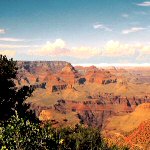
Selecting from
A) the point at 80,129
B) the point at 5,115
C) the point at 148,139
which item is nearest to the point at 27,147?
the point at 5,115

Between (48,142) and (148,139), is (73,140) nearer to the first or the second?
(48,142)

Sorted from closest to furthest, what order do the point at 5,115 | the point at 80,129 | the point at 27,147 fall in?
the point at 27,147, the point at 5,115, the point at 80,129

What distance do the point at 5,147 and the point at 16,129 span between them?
3.16m

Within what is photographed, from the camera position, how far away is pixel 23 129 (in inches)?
1218

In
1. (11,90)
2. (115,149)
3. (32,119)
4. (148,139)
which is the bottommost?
(148,139)

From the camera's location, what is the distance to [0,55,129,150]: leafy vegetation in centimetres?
2968

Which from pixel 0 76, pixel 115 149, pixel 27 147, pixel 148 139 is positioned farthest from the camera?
pixel 148 139

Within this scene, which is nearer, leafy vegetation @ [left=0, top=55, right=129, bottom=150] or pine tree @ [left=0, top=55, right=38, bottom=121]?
leafy vegetation @ [left=0, top=55, right=129, bottom=150]

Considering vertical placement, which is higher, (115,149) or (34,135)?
(34,135)

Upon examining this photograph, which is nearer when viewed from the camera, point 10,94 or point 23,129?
point 23,129

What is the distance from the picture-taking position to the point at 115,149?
6800 cm

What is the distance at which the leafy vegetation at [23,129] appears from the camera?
29683 mm

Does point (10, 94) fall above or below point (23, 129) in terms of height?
above

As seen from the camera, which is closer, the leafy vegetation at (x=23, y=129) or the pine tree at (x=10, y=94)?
the leafy vegetation at (x=23, y=129)
